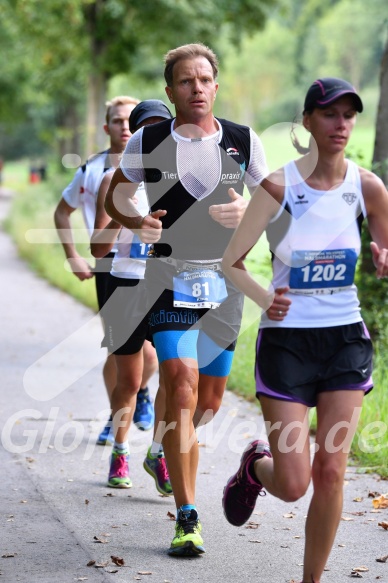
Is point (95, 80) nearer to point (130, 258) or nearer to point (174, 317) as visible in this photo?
point (130, 258)

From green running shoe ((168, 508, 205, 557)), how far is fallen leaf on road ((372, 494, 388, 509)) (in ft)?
4.49

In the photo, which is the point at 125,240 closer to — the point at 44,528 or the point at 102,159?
the point at 102,159

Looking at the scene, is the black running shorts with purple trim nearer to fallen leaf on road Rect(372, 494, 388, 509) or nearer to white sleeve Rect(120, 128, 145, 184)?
white sleeve Rect(120, 128, 145, 184)

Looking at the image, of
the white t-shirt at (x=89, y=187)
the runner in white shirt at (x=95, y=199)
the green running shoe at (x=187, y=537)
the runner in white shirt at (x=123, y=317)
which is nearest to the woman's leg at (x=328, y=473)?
the green running shoe at (x=187, y=537)

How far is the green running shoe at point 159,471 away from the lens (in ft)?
20.9

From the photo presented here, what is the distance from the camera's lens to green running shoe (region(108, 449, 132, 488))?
262 inches

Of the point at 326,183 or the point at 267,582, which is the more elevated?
the point at 326,183

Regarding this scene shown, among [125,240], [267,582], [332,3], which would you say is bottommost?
[267,582]

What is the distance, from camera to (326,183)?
4.36 meters

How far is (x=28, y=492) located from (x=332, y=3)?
336 feet

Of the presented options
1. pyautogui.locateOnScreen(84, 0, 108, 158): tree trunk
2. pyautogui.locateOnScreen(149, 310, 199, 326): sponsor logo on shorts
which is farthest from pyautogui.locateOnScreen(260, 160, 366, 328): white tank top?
pyautogui.locateOnScreen(84, 0, 108, 158): tree trunk

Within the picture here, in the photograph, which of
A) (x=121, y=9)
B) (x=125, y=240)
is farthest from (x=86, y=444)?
(x=121, y=9)

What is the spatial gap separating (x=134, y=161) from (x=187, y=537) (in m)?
1.84

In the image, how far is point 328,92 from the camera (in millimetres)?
4234
